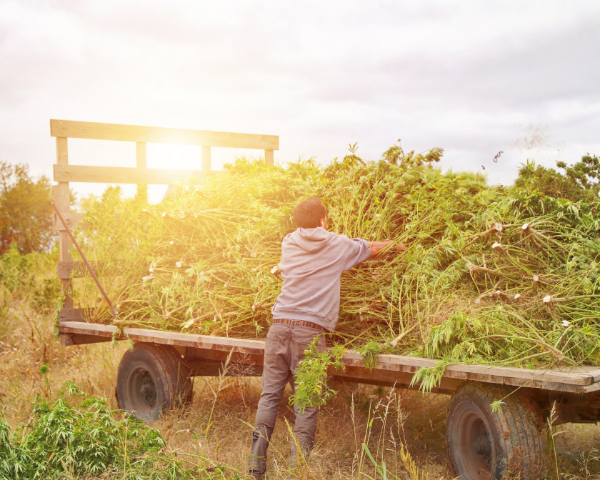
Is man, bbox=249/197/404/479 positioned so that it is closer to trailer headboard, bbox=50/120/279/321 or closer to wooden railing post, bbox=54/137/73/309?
trailer headboard, bbox=50/120/279/321

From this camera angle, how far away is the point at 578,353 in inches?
130

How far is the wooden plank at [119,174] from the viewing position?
689 cm

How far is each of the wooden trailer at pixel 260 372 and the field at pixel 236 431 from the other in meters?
0.21

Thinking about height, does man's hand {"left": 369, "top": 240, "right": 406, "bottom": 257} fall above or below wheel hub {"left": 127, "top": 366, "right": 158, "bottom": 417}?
above

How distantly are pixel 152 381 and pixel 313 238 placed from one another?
2.87 meters

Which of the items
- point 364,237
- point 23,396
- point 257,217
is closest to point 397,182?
point 364,237

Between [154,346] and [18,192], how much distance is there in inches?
881

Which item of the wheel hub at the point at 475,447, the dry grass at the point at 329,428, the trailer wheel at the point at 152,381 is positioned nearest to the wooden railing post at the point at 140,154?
the trailer wheel at the point at 152,381

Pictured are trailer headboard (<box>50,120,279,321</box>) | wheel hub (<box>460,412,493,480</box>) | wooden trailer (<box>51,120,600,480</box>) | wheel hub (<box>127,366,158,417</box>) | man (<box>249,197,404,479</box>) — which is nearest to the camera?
wooden trailer (<box>51,120,600,480</box>)

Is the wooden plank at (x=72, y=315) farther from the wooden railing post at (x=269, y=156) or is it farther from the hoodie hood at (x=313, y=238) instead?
the hoodie hood at (x=313, y=238)

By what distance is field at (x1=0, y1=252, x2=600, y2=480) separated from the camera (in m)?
3.32

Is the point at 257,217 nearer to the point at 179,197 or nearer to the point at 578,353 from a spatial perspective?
the point at 179,197

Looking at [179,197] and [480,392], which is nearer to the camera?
[480,392]

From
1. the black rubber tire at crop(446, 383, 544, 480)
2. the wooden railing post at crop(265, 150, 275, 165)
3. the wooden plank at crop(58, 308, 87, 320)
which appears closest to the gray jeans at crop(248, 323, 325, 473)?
the black rubber tire at crop(446, 383, 544, 480)
